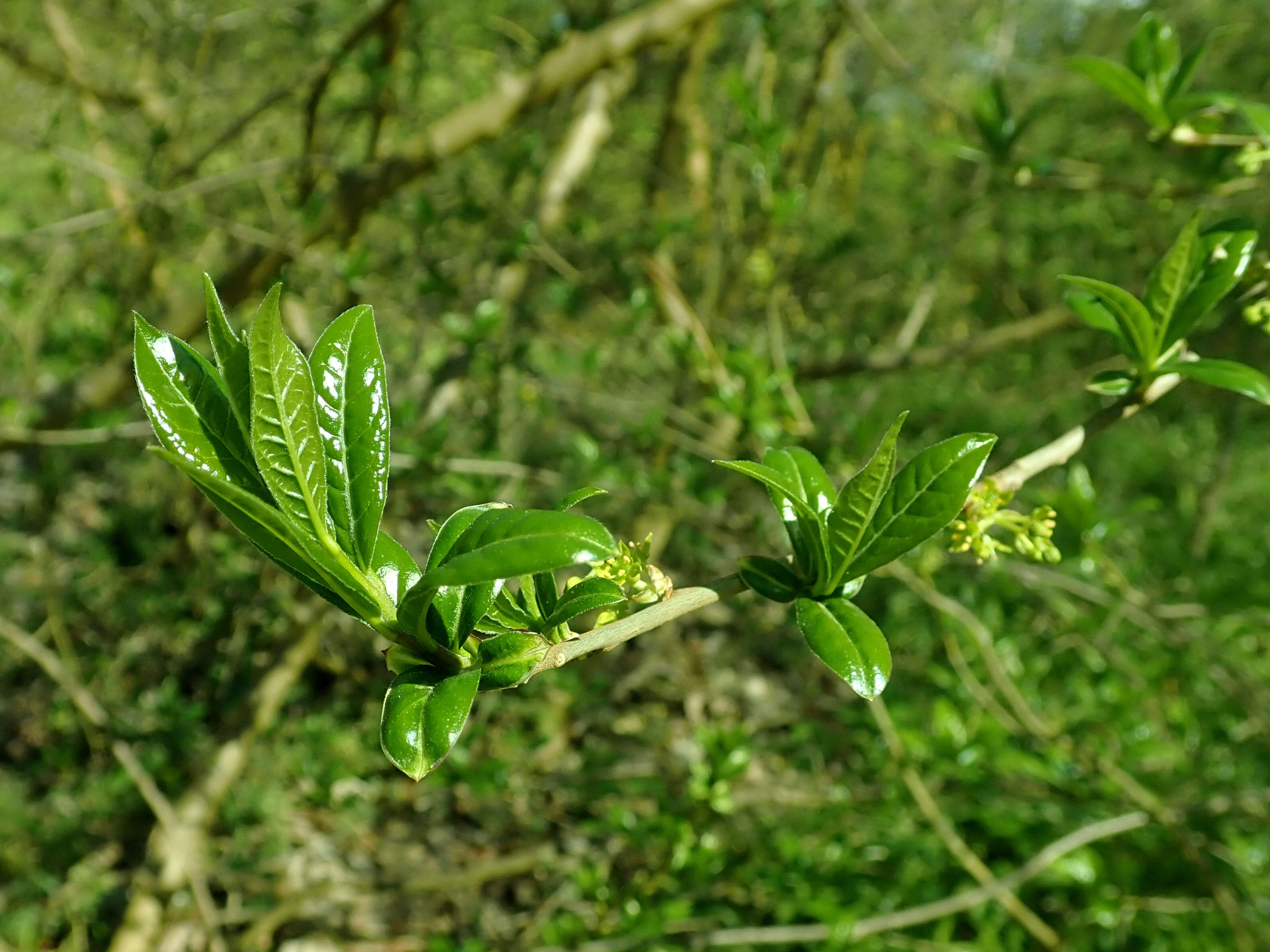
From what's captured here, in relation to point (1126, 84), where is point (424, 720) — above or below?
below

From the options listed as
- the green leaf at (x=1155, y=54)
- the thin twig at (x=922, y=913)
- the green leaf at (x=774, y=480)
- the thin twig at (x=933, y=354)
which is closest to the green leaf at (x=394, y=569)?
the green leaf at (x=774, y=480)

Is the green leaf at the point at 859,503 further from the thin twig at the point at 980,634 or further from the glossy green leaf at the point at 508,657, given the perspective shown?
the thin twig at the point at 980,634

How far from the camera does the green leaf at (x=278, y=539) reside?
1.47 ft

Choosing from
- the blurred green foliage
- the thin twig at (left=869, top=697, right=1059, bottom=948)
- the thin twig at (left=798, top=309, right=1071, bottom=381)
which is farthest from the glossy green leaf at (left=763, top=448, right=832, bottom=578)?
the thin twig at (left=798, top=309, right=1071, bottom=381)

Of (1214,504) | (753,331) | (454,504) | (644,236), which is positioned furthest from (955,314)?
(454,504)

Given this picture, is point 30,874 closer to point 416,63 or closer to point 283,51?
point 416,63

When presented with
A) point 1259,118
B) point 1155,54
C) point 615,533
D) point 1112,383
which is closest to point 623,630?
point 1112,383

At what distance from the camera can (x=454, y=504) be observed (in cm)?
271

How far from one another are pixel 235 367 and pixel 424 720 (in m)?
0.23

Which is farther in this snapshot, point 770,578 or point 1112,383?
point 1112,383

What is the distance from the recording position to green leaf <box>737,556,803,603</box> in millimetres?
673

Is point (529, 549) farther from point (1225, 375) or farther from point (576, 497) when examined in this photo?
point (1225, 375)

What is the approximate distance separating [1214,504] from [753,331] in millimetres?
1787

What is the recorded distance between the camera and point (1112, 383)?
2.72ft
